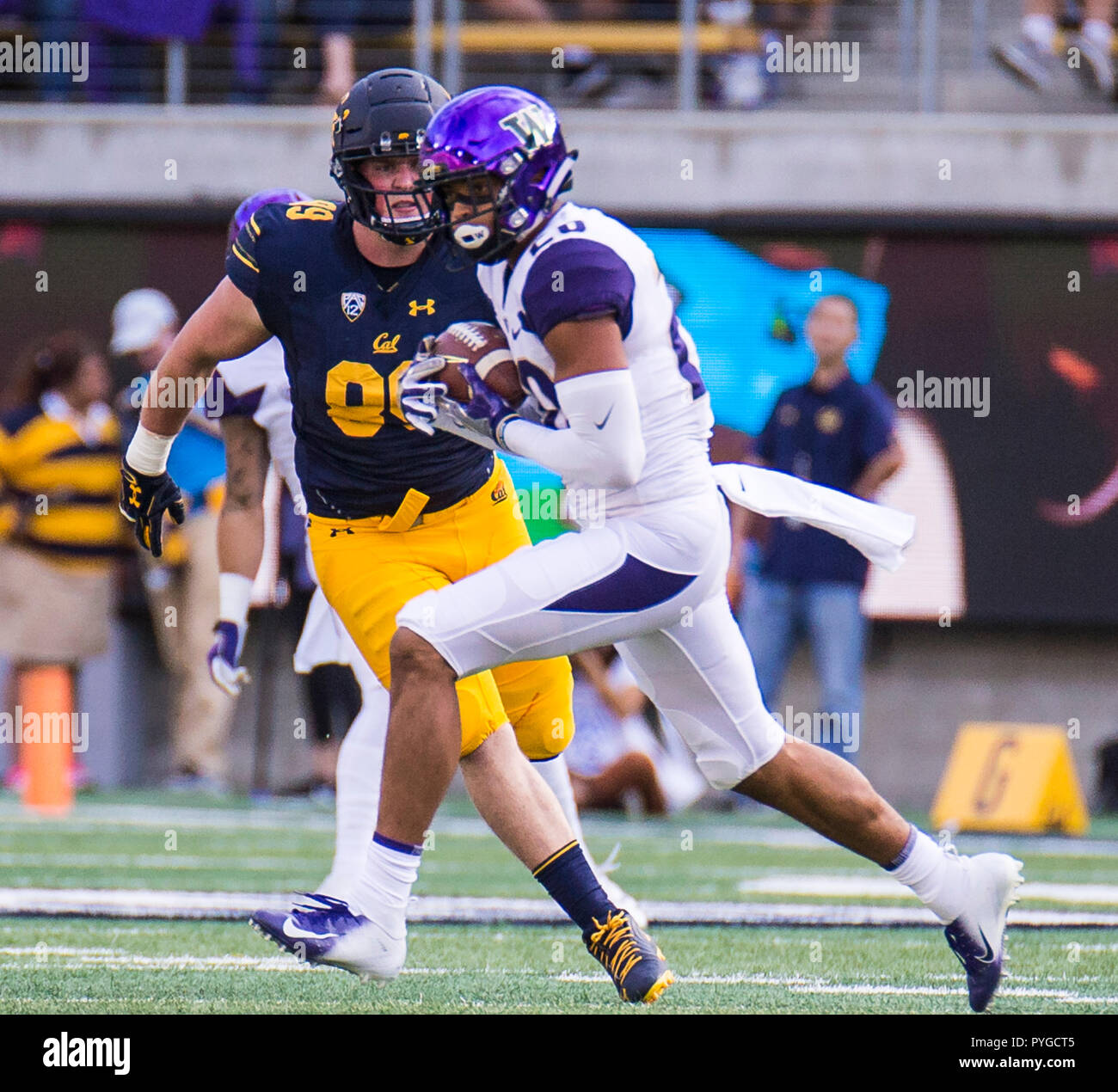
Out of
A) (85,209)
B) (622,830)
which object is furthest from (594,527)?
(85,209)

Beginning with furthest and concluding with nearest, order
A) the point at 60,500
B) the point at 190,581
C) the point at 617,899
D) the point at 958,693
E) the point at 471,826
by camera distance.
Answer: the point at 958,693
the point at 190,581
the point at 60,500
the point at 471,826
the point at 617,899

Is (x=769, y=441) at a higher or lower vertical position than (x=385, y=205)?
lower

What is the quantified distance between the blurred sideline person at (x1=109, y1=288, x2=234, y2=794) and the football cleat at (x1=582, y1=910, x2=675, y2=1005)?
6005 millimetres

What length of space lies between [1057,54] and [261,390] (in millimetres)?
7081

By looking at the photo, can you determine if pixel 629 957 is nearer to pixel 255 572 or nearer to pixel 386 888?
pixel 386 888

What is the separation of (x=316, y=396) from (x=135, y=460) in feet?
1.70

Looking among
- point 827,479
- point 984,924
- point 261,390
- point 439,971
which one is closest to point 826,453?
point 827,479

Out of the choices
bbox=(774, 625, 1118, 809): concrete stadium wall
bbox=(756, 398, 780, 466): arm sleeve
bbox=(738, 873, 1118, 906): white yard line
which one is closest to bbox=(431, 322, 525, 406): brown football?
bbox=(738, 873, 1118, 906): white yard line

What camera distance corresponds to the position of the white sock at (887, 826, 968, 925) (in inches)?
166

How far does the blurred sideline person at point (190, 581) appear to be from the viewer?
1005 centimetres

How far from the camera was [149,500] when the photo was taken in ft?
15.5

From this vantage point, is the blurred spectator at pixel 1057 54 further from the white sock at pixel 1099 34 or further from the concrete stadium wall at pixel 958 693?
the concrete stadium wall at pixel 958 693

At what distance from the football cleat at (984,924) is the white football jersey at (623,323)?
1.01 metres

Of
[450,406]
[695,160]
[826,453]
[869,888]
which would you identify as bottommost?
[869,888]
